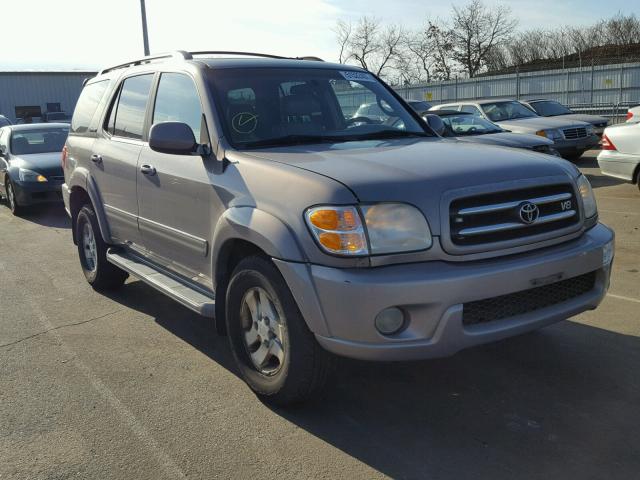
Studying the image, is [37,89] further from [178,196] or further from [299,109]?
[299,109]

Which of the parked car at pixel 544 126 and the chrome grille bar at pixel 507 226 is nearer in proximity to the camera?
the chrome grille bar at pixel 507 226

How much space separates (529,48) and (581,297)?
60.2 metres

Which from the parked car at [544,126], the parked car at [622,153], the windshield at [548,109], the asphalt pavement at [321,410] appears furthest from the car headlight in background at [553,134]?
the asphalt pavement at [321,410]

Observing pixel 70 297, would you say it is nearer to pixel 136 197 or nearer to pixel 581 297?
pixel 136 197

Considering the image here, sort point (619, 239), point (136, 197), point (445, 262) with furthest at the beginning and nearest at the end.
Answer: point (619, 239) < point (136, 197) < point (445, 262)

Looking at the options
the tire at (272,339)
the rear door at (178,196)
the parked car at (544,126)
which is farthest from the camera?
the parked car at (544,126)

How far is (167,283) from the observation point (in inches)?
178

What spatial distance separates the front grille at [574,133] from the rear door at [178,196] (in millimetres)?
11587

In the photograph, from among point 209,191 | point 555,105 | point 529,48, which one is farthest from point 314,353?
point 529,48

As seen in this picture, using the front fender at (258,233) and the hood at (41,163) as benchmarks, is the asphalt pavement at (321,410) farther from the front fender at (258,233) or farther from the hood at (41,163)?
the hood at (41,163)

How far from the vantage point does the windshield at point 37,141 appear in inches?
481

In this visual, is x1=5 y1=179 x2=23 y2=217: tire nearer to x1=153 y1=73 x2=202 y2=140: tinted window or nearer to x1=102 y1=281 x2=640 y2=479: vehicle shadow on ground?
A: x1=153 y1=73 x2=202 y2=140: tinted window

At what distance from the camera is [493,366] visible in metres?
4.20

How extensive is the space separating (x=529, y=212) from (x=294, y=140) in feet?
4.92
